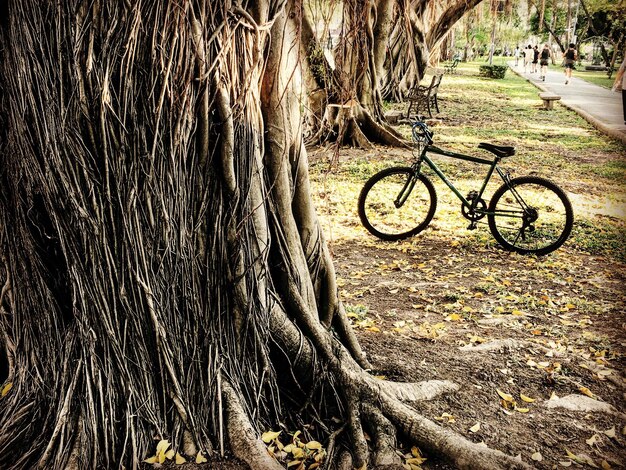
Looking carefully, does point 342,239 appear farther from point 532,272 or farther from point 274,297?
point 274,297

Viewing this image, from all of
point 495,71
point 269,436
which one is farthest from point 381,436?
point 495,71

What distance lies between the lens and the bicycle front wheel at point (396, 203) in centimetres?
596

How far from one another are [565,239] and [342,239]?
2.52 metres

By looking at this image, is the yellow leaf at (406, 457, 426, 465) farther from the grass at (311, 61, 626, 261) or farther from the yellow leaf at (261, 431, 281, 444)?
the grass at (311, 61, 626, 261)

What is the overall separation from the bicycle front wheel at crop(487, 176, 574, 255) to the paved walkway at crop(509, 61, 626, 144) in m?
6.87

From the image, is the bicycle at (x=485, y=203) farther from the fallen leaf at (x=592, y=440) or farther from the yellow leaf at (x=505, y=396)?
the fallen leaf at (x=592, y=440)

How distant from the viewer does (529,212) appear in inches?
224

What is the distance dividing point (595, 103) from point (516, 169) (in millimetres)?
10496

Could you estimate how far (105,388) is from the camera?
8.54 ft

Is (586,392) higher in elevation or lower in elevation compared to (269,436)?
lower

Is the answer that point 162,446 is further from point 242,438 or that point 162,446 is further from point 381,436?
point 381,436

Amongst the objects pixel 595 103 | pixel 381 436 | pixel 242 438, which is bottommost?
pixel 381 436

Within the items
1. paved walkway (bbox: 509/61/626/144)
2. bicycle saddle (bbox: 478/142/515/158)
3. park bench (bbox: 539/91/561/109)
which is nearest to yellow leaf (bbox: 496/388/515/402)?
bicycle saddle (bbox: 478/142/515/158)

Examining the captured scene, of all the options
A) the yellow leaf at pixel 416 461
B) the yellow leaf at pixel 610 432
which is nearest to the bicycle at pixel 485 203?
the yellow leaf at pixel 610 432
